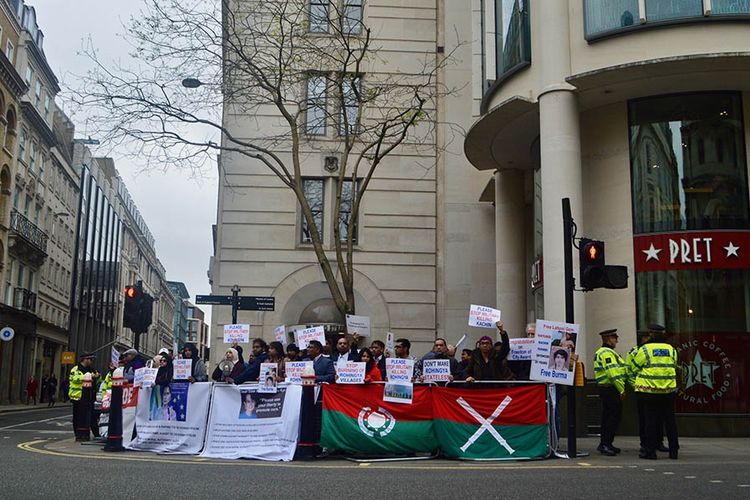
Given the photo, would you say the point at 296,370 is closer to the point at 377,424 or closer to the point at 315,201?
the point at 377,424

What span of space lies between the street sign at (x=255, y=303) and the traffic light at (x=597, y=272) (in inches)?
529

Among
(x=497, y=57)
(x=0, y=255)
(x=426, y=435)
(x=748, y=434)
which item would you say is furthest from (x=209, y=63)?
(x=0, y=255)

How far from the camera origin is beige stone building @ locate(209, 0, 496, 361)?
27922mm

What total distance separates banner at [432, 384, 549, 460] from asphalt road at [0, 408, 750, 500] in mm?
345

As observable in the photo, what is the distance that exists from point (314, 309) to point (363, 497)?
20.6m

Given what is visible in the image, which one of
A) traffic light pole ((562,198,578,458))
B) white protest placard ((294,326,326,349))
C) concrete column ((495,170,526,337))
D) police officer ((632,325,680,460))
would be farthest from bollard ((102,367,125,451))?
concrete column ((495,170,526,337))

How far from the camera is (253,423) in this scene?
12.5 m

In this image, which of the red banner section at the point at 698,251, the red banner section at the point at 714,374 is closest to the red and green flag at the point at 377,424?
the red banner section at the point at 714,374

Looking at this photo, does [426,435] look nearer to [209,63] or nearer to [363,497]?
[363,497]

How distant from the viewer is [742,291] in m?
17.0

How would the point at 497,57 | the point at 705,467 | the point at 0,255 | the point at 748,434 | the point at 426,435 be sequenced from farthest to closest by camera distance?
1. the point at 0,255
2. the point at 497,57
3. the point at 748,434
4. the point at 426,435
5. the point at 705,467

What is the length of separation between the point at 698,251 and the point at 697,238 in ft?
0.95

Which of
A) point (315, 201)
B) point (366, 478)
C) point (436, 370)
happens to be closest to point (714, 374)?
point (436, 370)

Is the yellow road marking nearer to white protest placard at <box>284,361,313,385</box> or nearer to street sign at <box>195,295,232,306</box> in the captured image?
white protest placard at <box>284,361,313,385</box>
